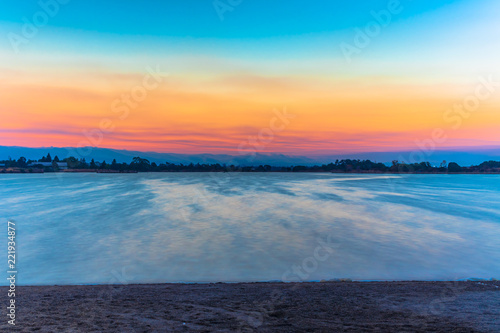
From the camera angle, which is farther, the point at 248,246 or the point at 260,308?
the point at 248,246

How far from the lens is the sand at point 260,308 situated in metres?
5.43

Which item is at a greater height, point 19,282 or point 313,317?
point 313,317

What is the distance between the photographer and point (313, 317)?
5867mm

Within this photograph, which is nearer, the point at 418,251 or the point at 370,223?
the point at 418,251

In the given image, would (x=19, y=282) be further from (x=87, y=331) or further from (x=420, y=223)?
(x=420, y=223)

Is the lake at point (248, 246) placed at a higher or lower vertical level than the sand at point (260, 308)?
lower

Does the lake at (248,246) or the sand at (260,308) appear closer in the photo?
the sand at (260,308)

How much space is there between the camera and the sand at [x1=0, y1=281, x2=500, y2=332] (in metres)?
5.43

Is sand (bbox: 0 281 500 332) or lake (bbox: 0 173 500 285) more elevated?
sand (bbox: 0 281 500 332)

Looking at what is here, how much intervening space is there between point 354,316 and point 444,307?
1.87 m

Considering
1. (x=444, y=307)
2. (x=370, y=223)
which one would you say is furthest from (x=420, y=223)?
(x=444, y=307)

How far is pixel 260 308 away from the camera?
6410 millimetres

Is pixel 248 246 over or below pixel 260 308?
below

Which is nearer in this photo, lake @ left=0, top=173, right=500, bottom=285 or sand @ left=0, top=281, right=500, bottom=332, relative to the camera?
sand @ left=0, top=281, right=500, bottom=332
